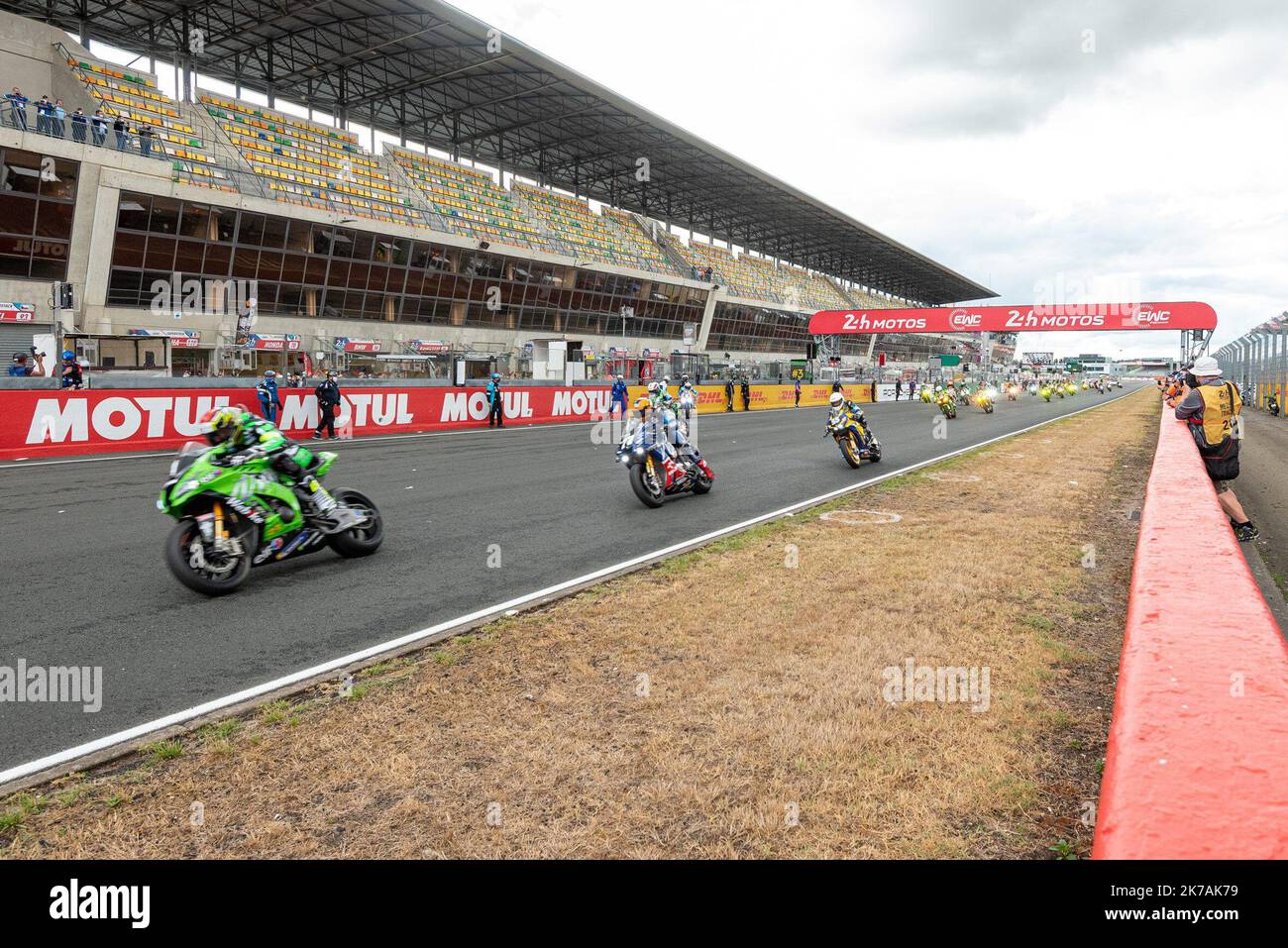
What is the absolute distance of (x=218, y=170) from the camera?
3197 centimetres

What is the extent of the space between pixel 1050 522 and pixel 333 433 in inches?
663

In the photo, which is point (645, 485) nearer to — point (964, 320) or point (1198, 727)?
point (1198, 727)

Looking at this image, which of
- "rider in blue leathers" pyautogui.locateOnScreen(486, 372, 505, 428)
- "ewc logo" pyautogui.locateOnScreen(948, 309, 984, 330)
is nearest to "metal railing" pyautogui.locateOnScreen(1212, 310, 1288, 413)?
"ewc logo" pyautogui.locateOnScreen(948, 309, 984, 330)

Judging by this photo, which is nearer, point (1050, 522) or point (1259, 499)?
point (1050, 522)

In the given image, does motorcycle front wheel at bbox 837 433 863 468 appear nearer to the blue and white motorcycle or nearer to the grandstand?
the blue and white motorcycle

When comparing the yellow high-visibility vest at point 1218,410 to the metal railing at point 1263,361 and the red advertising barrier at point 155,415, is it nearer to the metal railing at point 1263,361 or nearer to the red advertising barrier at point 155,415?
the red advertising barrier at point 155,415

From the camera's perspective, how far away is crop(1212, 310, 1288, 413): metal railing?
3362cm

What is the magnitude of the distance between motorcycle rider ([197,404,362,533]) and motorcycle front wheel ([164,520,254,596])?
0.64 meters

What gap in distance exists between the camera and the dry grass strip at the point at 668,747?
2.85 m

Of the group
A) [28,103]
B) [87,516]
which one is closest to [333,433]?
[87,516]

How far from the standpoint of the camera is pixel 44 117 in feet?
87.2

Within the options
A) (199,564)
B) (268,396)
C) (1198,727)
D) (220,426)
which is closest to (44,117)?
(268,396)

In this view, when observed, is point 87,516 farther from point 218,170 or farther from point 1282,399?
point 1282,399

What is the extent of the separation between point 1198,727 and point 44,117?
115 ft
